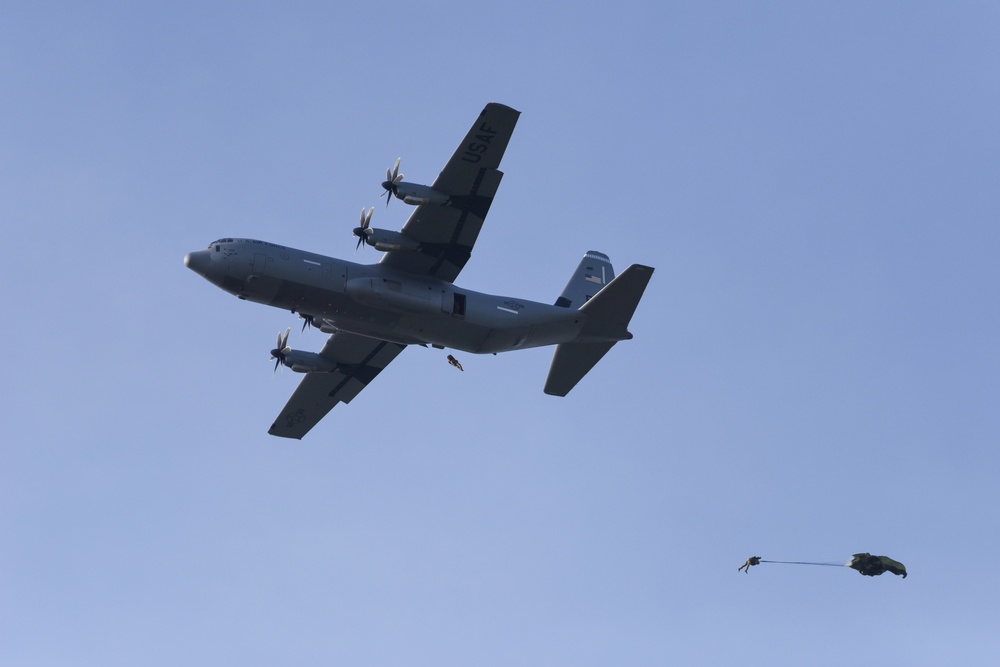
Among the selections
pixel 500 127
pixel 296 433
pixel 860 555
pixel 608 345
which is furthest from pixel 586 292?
pixel 860 555

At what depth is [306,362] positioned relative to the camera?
50219mm

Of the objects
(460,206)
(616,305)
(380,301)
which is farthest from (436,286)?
(616,305)

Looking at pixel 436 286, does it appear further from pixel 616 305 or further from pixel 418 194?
pixel 616 305

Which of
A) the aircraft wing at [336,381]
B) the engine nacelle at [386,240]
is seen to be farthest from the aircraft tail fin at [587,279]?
the engine nacelle at [386,240]

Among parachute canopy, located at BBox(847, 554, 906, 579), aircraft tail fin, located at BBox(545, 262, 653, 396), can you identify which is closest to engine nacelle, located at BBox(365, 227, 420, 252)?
aircraft tail fin, located at BBox(545, 262, 653, 396)

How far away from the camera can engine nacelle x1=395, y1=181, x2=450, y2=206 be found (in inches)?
1695

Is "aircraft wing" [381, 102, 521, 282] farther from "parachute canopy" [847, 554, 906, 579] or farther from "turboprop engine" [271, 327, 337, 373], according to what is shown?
"parachute canopy" [847, 554, 906, 579]

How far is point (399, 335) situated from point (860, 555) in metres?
19.1

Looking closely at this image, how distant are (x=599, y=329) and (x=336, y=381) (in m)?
12.1

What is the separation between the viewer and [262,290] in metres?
43.5

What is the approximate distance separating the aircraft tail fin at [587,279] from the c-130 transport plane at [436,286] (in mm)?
758

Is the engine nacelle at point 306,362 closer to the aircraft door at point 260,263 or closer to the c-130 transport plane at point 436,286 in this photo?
the c-130 transport plane at point 436,286

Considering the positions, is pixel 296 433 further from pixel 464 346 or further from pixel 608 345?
pixel 608 345

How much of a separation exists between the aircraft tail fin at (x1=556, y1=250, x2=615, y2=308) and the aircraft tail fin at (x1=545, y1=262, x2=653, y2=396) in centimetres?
243
